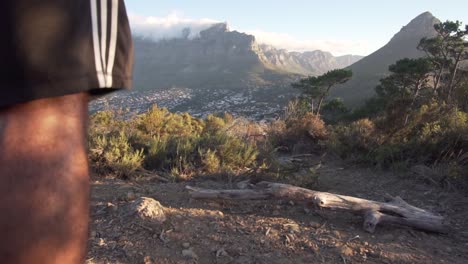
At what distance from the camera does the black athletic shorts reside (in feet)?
1.96

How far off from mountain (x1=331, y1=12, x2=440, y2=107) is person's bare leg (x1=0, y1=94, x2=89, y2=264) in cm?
4351

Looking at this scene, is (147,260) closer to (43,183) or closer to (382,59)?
(43,183)

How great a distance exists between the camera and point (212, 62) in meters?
119

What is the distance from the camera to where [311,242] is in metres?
2.81

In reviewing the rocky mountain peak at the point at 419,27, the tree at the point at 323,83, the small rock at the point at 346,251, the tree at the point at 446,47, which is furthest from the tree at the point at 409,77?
the rocky mountain peak at the point at 419,27

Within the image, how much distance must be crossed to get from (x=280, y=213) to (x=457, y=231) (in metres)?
1.50

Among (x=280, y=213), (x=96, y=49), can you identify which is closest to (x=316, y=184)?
(x=280, y=213)

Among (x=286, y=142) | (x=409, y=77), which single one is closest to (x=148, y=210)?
(x=286, y=142)

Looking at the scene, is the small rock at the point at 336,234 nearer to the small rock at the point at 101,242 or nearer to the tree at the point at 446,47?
the small rock at the point at 101,242

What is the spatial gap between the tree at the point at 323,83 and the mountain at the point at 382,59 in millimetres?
19389

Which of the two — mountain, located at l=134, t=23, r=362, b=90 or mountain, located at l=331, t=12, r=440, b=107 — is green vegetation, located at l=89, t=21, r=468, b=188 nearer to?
mountain, located at l=331, t=12, r=440, b=107

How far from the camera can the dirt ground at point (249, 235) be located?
8.41 ft

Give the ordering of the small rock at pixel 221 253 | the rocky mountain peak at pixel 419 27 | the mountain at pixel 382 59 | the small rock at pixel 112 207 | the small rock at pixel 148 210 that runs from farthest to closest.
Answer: the rocky mountain peak at pixel 419 27 → the mountain at pixel 382 59 → the small rock at pixel 112 207 → the small rock at pixel 148 210 → the small rock at pixel 221 253

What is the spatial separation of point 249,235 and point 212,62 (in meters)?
119
